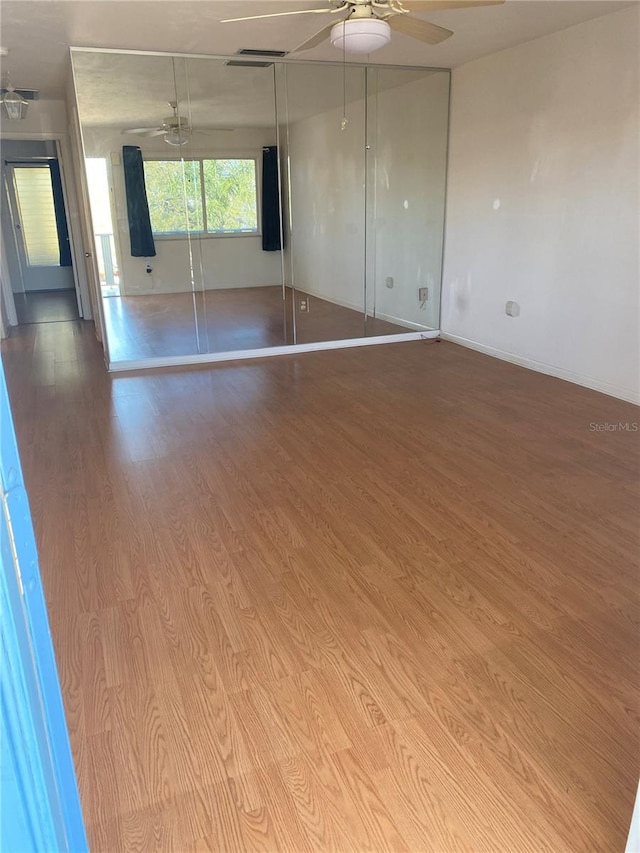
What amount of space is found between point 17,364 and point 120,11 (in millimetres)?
3259

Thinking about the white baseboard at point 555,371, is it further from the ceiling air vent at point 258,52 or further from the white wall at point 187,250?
the ceiling air vent at point 258,52

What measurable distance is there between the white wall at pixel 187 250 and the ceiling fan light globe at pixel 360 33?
2.28 meters

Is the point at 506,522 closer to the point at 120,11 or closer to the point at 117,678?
the point at 117,678

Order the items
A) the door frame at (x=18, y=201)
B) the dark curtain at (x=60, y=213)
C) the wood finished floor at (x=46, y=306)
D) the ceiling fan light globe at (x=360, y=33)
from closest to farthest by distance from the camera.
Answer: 1. the ceiling fan light globe at (x=360, y=33)
2. the wood finished floor at (x=46, y=306)
3. the door frame at (x=18, y=201)
4. the dark curtain at (x=60, y=213)

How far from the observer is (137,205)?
518 centimetres

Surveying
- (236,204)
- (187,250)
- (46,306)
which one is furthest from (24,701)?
(46,306)

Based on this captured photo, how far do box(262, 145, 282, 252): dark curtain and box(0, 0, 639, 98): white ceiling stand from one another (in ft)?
2.79

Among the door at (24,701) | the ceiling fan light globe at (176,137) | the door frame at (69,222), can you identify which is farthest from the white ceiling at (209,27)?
the door at (24,701)

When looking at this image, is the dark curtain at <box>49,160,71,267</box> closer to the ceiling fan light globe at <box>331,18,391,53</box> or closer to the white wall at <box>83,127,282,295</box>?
the white wall at <box>83,127,282,295</box>

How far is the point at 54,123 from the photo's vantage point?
706cm

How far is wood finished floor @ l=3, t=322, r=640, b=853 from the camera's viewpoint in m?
1.53

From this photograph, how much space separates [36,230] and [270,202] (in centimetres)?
641

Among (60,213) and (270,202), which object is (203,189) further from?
(60,213)

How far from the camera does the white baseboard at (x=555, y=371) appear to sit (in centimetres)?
454
